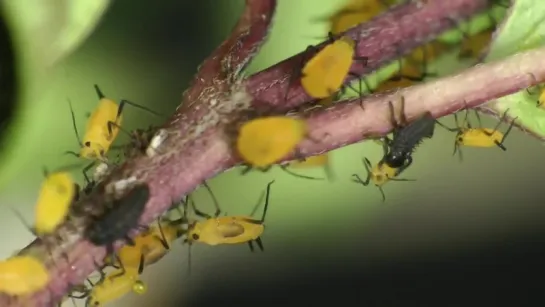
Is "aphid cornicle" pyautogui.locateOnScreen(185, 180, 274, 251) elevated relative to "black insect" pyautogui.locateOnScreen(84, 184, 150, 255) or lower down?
lower down

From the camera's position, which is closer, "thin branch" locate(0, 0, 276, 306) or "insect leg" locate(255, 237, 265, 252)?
"thin branch" locate(0, 0, 276, 306)

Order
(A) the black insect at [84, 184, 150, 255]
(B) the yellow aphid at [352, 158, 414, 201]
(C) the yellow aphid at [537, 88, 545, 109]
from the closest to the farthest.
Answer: (A) the black insect at [84, 184, 150, 255]
(C) the yellow aphid at [537, 88, 545, 109]
(B) the yellow aphid at [352, 158, 414, 201]

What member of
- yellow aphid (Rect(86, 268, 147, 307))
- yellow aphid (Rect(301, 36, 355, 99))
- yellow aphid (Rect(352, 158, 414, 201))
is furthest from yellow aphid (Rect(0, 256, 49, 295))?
yellow aphid (Rect(352, 158, 414, 201))

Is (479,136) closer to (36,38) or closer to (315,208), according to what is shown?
(315,208)

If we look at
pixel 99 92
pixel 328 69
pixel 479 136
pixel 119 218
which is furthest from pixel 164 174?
pixel 479 136

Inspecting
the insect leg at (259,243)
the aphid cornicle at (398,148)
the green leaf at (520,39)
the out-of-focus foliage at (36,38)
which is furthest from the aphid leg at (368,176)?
the out-of-focus foliage at (36,38)

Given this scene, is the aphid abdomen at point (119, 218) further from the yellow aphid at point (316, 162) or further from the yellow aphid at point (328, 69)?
the yellow aphid at point (316, 162)

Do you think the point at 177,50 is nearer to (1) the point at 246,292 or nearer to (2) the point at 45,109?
(2) the point at 45,109

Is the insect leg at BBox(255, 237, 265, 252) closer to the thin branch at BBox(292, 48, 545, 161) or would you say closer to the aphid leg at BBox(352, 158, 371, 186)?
the aphid leg at BBox(352, 158, 371, 186)
